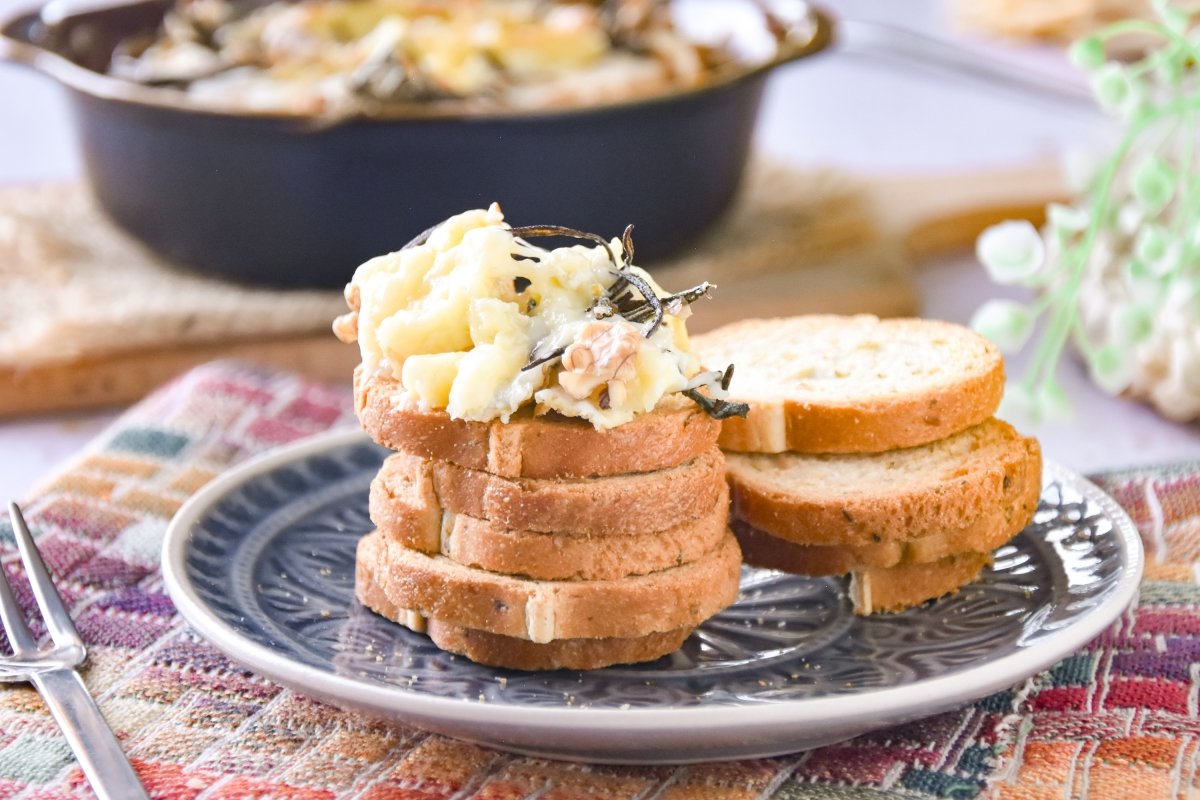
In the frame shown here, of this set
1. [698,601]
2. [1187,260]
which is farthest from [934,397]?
[1187,260]

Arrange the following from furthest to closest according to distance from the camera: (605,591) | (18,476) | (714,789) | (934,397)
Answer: (18,476), (934,397), (605,591), (714,789)

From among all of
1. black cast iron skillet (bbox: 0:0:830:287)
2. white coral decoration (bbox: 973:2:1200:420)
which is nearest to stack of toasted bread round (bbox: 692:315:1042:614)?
white coral decoration (bbox: 973:2:1200:420)

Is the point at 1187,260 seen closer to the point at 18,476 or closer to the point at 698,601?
the point at 698,601

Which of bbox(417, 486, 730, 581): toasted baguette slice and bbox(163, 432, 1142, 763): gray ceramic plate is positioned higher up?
bbox(417, 486, 730, 581): toasted baguette slice

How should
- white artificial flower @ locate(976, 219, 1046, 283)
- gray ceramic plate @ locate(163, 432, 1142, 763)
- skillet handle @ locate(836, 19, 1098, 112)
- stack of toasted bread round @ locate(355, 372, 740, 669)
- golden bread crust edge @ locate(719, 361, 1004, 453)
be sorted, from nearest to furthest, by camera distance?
gray ceramic plate @ locate(163, 432, 1142, 763)
stack of toasted bread round @ locate(355, 372, 740, 669)
golden bread crust edge @ locate(719, 361, 1004, 453)
white artificial flower @ locate(976, 219, 1046, 283)
skillet handle @ locate(836, 19, 1098, 112)

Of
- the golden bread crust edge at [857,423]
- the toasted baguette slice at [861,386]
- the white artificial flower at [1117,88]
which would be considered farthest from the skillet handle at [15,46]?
the white artificial flower at [1117,88]

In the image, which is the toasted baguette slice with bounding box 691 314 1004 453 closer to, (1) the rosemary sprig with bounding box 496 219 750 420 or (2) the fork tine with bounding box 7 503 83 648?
(1) the rosemary sprig with bounding box 496 219 750 420
